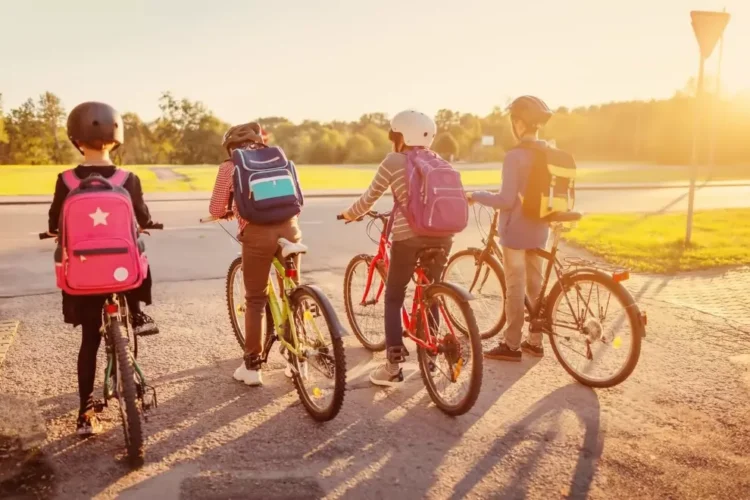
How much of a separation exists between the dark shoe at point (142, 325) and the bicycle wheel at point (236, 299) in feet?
4.60

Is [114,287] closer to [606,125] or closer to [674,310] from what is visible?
[674,310]

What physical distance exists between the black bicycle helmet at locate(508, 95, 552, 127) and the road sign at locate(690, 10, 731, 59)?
6100mm

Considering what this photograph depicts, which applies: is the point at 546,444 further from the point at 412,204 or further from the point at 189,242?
the point at 189,242

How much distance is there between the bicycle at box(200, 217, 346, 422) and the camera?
3943 mm

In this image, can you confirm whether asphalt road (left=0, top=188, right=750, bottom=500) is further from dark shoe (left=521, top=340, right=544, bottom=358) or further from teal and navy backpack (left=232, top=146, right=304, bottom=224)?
teal and navy backpack (left=232, top=146, right=304, bottom=224)

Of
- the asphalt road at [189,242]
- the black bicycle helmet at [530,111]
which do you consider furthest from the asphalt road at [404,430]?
the asphalt road at [189,242]

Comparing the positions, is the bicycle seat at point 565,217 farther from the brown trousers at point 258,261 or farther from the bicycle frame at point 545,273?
the brown trousers at point 258,261

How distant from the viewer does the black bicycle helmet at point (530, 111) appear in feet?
15.8

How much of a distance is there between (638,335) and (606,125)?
56075mm

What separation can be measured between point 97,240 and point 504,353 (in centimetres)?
321

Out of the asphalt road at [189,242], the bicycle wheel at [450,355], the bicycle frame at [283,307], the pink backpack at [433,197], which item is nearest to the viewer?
the bicycle wheel at [450,355]

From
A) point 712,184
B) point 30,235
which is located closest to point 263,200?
point 30,235

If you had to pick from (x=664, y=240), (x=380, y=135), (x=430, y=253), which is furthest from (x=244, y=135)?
(x=380, y=135)

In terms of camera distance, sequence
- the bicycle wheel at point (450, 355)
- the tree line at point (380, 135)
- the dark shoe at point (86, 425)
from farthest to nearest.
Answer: the tree line at point (380, 135) → the bicycle wheel at point (450, 355) → the dark shoe at point (86, 425)
